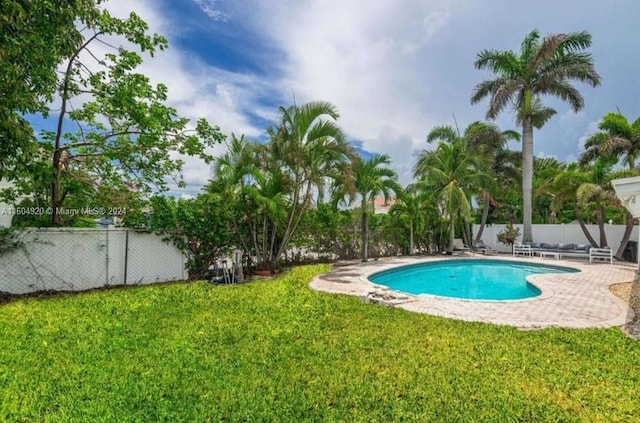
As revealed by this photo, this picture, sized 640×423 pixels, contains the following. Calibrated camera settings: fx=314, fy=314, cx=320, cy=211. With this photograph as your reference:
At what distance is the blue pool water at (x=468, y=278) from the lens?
10.3 metres

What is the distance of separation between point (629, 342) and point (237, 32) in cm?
1298

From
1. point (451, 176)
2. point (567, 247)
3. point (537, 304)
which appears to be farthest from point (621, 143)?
point (537, 304)

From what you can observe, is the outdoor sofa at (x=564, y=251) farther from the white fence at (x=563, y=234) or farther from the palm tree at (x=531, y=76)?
the white fence at (x=563, y=234)

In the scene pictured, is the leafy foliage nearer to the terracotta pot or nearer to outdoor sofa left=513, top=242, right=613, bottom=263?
the terracotta pot

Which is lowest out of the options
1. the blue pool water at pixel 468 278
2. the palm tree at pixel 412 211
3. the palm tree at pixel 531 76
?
the blue pool water at pixel 468 278

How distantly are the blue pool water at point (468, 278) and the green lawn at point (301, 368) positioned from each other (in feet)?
16.0

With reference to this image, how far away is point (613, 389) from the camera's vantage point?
351 cm

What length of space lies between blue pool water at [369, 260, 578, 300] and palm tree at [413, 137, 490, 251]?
3.43 meters

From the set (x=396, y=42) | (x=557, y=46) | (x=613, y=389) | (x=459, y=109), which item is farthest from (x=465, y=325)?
(x=459, y=109)

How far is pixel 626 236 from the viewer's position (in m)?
16.2

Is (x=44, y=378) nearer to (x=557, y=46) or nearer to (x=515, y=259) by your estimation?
(x=515, y=259)

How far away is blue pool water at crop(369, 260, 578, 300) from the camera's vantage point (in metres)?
10.3

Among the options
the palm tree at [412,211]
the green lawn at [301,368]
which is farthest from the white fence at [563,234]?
the green lawn at [301,368]

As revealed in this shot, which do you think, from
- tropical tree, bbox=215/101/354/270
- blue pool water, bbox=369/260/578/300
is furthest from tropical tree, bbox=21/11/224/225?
blue pool water, bbox=369/260/578/300
